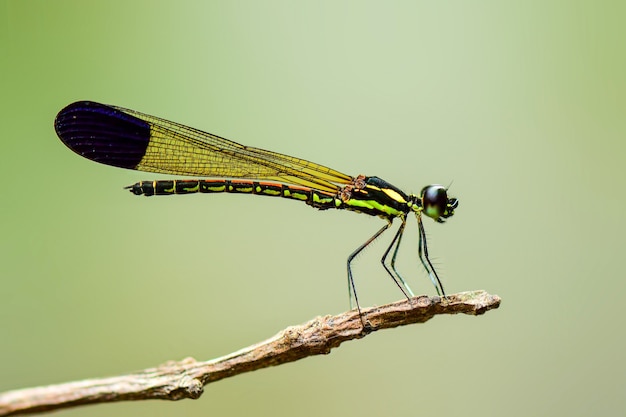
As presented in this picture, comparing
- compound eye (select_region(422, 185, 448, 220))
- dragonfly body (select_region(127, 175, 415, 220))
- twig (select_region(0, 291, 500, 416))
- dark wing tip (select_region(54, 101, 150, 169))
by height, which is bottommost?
twig (select_region(0, 291, 500, 416))

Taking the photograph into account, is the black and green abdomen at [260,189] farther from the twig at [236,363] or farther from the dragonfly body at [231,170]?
the twig at [236,363]

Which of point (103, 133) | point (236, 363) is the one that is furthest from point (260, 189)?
point (236, 363)

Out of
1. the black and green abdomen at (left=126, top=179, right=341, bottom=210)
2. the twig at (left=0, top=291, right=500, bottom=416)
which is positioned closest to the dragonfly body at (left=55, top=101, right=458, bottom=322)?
the black and green abdomen at (left=126, top=179, right=341, bottom=210)

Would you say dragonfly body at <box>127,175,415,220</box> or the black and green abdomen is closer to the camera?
dragonfly body at <box>127,175,415,220</box>

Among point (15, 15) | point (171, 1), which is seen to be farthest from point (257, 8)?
point (15, 15)

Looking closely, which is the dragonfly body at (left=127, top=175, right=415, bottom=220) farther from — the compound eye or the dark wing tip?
the dark wing tip

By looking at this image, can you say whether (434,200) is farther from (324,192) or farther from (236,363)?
(236,363)

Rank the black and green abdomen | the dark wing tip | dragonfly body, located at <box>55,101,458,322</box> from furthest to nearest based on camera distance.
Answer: the black and green abdomen < dragonfly body, located at <box>55,101,458,322</box> < the dark wing tip
